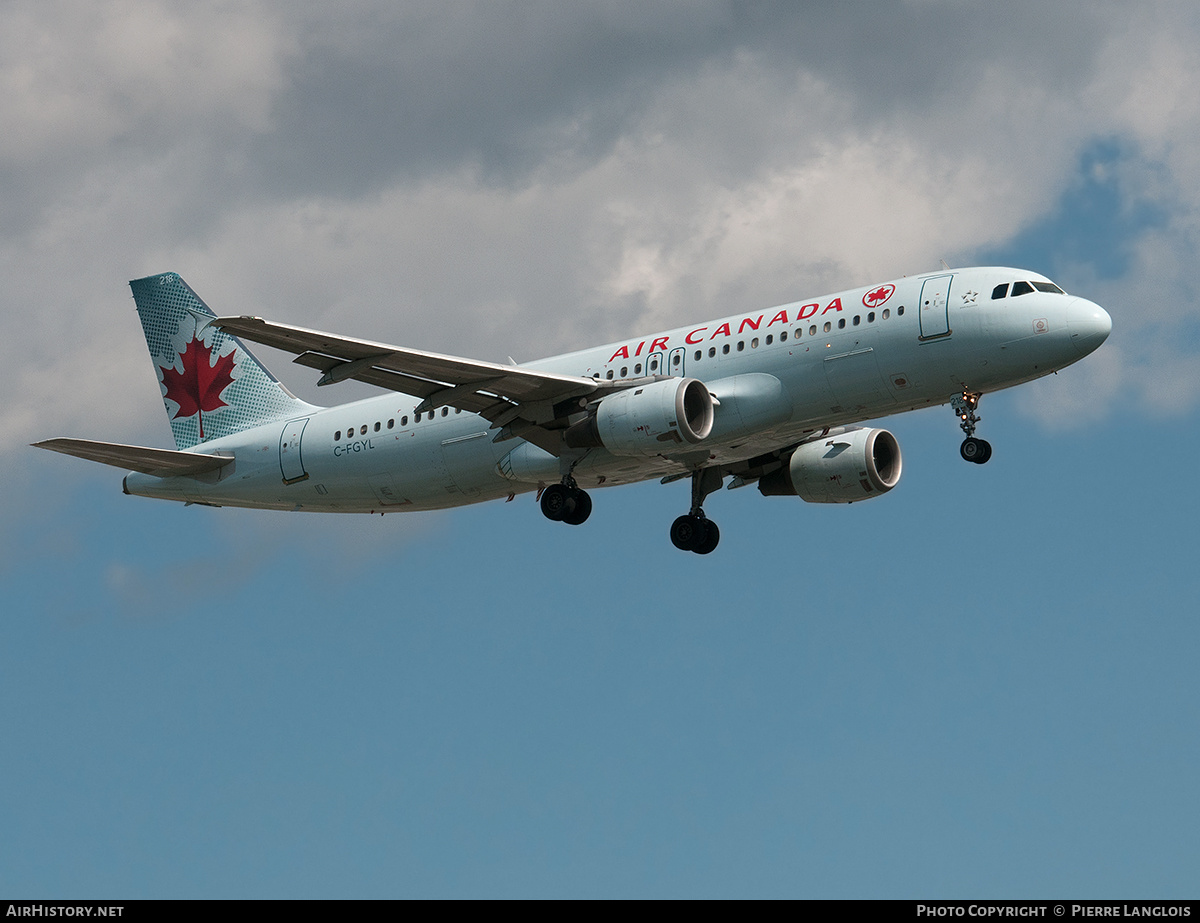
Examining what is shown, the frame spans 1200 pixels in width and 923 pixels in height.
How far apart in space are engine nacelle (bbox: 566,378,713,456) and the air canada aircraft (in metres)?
0.05

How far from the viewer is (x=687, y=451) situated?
133 feet

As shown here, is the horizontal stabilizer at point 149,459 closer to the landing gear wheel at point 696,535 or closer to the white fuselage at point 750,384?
the white fuselage at point 750,384

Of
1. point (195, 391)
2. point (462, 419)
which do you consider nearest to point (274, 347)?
point (462, 419)

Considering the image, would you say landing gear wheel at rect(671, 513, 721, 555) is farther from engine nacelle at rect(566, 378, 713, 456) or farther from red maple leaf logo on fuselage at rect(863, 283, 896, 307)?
red maple leaf logo on fuselage at rect(863, 283, 896, 307)

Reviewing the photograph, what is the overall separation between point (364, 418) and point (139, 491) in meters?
7.97

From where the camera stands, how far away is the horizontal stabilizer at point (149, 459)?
43.9m

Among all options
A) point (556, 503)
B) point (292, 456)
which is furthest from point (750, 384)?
point (292, 456)

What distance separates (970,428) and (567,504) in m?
10.9

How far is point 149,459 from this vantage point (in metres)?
46.7

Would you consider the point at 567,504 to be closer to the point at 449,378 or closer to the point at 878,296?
the point at 449,378

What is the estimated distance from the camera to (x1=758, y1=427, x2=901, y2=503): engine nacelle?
149 ft

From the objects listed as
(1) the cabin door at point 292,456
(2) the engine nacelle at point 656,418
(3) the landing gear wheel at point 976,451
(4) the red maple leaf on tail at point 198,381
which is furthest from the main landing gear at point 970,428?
(4) the red maple leaf on tail at point 198,381
